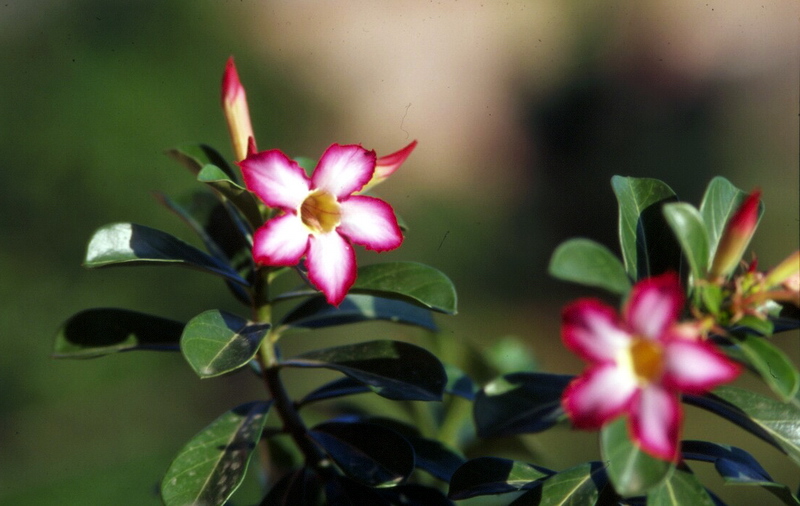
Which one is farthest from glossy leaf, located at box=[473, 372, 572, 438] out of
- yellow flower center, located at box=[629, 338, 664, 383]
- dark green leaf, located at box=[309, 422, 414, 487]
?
yellow flower center, located at box=[629, 338, 664, 383]

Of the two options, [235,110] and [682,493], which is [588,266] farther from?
[235,110]

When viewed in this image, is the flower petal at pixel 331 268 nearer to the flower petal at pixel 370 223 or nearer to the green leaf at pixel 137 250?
the flower petal at pixel 370 223

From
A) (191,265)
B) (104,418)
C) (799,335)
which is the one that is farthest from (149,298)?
(799,335)

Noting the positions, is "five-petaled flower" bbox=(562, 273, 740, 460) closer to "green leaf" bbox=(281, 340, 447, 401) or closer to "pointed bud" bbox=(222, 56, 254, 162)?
"green leaf" bbox=(281, 340, 447, 401)

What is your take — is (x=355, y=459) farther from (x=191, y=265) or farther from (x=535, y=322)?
(x=535, y=322)

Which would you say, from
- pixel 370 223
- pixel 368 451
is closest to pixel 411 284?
pixel 370 223
